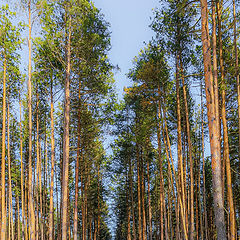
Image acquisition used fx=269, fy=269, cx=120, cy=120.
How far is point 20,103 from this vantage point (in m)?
16.8

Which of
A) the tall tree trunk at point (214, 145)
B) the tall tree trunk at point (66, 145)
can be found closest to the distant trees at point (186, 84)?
→ the tall tree trunk at point (214, 145)

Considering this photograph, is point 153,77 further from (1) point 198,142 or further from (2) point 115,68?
(1) point 198,142

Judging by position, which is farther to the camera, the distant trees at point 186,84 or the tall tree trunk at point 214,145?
the distant trees at point 186,84

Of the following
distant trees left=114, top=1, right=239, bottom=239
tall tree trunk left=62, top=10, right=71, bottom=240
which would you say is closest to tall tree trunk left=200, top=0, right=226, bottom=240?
distant trees left=114, top=1, right=239, bottom=239

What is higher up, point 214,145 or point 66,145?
point 66,145

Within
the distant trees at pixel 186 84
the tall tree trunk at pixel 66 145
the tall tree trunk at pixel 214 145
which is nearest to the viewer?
the tall tree trunk at pixel 214 145

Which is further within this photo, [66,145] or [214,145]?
[66,145]

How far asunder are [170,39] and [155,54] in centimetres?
125

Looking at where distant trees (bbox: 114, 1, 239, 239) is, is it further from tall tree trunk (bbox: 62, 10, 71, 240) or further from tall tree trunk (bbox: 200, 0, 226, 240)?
tall tree trunk (bbox: 62, 10, 71, 240)

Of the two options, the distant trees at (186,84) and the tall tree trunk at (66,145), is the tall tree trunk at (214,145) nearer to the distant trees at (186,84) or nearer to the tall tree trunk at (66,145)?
the distant trees at (186,84)

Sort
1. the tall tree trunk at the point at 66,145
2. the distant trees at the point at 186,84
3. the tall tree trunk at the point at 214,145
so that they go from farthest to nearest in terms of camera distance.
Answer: the tall tree trunk at the point at 66,145
the distant trees at the point at 186,84
the tall tree trunk at the point at 214,145

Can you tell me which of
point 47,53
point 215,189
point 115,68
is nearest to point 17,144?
point 47,53

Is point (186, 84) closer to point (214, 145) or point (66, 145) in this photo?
point (214, 145)

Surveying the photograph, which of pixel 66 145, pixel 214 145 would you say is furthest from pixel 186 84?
pixel 66 145
